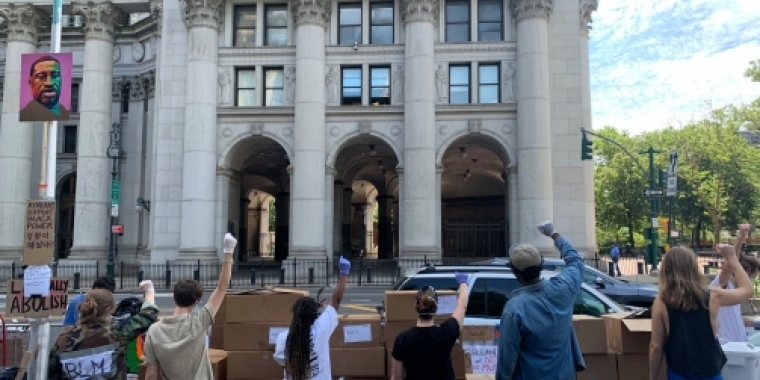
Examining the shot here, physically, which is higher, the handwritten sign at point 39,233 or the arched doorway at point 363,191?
the arched doorway at point 363,191

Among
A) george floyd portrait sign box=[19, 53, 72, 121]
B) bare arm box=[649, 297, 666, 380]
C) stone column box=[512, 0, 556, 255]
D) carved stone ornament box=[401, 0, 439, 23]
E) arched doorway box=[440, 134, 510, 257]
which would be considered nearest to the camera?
bare arm box=[649, 297, 666, 380]

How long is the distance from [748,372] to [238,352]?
5.17m

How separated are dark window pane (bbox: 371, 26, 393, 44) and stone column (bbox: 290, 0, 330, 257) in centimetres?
274

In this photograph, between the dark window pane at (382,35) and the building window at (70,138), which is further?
the building window at (70,138)

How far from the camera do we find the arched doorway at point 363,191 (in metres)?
35.1

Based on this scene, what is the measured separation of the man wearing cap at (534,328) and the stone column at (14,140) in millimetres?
34830

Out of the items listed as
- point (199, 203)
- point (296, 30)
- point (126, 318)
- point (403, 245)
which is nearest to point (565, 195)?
point (403, 245)

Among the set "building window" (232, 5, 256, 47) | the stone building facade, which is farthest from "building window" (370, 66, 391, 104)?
"building window" (232, 5, 256, 47)

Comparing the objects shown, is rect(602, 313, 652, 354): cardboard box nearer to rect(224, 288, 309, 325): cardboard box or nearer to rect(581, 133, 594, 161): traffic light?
rect(224, 288, 309, 325): cardboard box

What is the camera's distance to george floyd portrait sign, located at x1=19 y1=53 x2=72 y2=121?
8.10 meters

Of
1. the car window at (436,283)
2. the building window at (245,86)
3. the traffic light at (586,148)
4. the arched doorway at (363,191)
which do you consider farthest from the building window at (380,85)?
the car window at (436,283)

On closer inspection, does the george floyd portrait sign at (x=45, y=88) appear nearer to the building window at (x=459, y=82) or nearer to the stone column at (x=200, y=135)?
the stone column at (x=200, y=135)

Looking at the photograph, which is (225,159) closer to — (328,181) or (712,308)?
(328,181)

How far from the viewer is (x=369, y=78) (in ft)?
97.7
